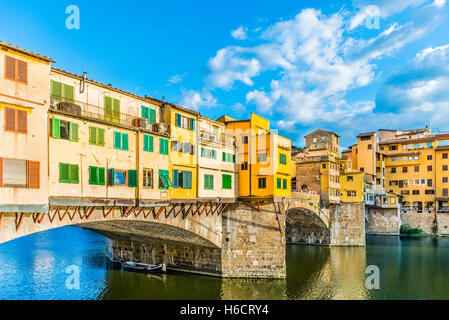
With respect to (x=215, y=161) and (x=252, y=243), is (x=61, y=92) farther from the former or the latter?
(x=252, y=243)

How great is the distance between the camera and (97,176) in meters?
21.1

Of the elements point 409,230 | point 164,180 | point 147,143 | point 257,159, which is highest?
point 147,143

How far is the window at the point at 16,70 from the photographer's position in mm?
17141

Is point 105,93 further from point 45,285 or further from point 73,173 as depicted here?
point 45,285

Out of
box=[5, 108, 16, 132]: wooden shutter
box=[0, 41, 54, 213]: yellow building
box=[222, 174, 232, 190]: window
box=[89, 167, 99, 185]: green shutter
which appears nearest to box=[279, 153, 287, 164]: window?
box=[222, 174, 232, 190]: window

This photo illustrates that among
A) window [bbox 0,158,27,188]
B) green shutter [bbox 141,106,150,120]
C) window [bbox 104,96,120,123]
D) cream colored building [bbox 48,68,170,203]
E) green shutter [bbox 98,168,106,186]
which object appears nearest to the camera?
window [bbox 0,158,27,188]

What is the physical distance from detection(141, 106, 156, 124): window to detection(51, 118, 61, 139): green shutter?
7980 millimetres

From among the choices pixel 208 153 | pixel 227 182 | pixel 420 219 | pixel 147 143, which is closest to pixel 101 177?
pixel 147 143

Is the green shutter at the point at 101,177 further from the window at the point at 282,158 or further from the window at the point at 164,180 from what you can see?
the window at the point at 282,158

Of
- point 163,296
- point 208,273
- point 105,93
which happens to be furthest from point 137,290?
point 105,93

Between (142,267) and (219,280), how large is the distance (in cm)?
955

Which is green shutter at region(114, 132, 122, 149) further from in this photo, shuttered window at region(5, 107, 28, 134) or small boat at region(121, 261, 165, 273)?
small boat at region(121, 261, 165, 273)

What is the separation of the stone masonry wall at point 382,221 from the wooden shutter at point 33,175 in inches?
3051

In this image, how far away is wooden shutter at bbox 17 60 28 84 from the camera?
1756cm
